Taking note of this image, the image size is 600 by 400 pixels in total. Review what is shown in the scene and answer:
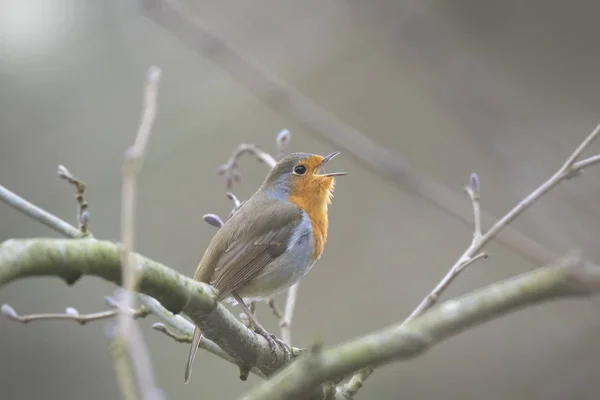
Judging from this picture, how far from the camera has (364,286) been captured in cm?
652

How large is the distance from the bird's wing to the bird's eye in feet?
0.85

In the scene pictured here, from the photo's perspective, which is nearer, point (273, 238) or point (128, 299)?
point (128, 299)

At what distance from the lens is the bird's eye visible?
13.4ft

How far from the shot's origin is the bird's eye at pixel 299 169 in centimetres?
408

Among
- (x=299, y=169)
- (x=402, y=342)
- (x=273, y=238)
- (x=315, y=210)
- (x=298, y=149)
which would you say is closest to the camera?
(x=402, y=342)

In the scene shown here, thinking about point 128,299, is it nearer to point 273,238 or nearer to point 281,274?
point 281,274

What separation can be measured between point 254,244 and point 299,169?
2.41ft

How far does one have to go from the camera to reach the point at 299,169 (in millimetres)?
4098

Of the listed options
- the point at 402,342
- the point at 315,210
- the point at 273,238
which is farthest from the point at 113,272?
the point at 315,210

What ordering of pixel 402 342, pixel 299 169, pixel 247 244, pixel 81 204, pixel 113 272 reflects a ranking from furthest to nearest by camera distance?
pixel 299 169, pixel 247 244, pixel 81 204, pixel 113 272, pixel 402 342

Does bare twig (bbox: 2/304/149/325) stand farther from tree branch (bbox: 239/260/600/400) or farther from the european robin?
tree branch (bbox: 239/260/600/400)

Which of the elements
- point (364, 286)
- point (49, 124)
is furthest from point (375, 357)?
point (49, 124)

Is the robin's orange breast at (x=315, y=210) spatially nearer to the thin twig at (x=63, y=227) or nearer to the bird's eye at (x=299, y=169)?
the bird's eye at (x=299, y=169)

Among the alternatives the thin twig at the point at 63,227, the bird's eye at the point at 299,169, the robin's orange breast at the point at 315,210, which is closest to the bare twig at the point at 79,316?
the thin twig at the point at 63,227
